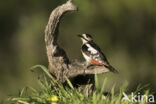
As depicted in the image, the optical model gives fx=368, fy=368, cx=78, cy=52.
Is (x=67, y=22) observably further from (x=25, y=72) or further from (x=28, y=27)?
(x=25, y=72)

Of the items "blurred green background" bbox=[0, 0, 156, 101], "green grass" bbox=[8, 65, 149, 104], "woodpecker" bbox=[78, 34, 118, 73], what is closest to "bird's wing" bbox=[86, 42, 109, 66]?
"woodpecker" bbox=[78, 34, 118, 73]

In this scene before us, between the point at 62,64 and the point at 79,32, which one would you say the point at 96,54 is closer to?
the point at 62,64

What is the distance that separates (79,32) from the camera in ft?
33.8

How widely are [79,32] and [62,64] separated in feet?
19.1

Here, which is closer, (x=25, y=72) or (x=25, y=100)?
(x=25, y=100)

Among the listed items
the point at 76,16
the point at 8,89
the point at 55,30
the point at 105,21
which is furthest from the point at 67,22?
the point at 55,30

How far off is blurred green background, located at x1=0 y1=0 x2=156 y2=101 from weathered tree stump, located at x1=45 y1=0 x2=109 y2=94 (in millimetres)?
5110

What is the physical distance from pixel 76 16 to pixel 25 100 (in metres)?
6.59

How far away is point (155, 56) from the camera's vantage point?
1105cm

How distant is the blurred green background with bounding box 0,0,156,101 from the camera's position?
10070mm

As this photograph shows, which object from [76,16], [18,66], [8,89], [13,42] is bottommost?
[8,89]

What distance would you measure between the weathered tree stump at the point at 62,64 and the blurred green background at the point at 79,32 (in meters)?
5.11

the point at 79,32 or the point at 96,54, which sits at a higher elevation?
the point at 79,32

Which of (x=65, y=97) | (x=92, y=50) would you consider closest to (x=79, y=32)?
(x=92, y=50)
